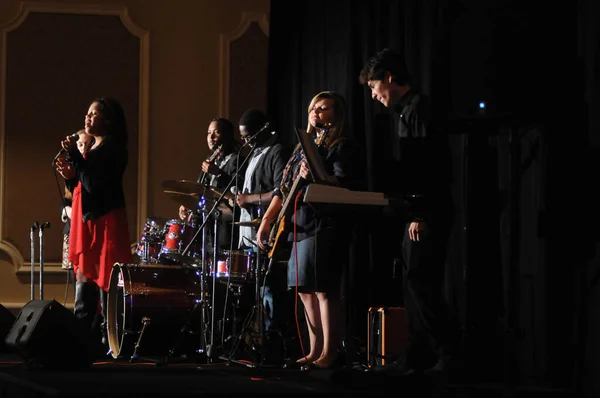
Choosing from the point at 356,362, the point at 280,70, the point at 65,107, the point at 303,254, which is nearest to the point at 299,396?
the point at 303,254

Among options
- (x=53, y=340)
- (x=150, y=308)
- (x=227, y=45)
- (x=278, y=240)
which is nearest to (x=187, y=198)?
(x=150, y=308)

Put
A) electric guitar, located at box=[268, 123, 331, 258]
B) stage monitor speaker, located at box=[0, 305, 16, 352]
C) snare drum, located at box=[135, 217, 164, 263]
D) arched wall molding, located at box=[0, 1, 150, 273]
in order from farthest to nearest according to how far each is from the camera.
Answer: arched wall molding, located at box=[0, 1, 150, 273], snare drum, located at box=[135, 217, 164, 263], stage monitor speaker, located at box=[0, 305, 16, 352], electric guitar, located at box=[268, 123, 331, 258]

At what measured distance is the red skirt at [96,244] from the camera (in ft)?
17.4

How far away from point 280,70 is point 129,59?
47.7 inches

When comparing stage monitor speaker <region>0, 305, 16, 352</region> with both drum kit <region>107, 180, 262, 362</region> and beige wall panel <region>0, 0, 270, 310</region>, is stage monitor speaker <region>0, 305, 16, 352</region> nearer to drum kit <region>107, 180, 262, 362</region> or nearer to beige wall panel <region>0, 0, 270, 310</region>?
drum kit <region>107, 180, 262, 362</region>

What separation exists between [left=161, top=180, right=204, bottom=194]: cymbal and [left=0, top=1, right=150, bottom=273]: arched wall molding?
7.43 ft

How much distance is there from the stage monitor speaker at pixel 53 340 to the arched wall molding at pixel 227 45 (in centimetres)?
340

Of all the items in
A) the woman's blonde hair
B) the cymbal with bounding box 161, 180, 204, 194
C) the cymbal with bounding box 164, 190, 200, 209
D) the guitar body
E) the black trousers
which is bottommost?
the black trousers

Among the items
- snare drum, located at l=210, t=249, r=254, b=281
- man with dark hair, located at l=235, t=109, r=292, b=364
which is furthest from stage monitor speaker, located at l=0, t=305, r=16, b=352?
man with dark hair, located at l=235, t=109, r=292, b=364

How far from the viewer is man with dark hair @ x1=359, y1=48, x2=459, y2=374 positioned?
3.92 m

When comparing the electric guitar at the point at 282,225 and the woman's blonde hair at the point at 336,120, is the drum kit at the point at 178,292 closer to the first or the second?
the electric guitar at the point at 282,225

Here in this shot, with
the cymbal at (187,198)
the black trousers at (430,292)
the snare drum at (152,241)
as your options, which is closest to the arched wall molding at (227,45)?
the snare drum at (152,241)

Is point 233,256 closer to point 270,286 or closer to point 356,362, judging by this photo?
point 270,286

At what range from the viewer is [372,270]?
17.4 ft
